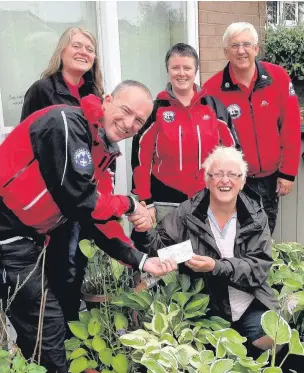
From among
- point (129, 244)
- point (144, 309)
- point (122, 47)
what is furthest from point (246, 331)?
point (122, 47)

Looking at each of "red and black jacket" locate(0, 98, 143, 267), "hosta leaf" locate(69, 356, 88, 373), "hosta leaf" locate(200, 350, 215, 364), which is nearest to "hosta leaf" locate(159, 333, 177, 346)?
"hosta leaf" locate(200, 350, 215, 364)

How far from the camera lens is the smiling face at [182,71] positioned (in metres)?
2.97

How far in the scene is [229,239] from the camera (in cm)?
257

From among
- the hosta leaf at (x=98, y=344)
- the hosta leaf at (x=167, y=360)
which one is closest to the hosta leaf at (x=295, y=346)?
the hosta leaf at (x=167, y=360)

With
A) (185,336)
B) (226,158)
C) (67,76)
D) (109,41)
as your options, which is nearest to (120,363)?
(185,336)

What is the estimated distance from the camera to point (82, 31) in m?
2.80

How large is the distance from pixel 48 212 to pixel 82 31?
1182mm

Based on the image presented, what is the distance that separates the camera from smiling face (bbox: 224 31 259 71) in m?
3.20

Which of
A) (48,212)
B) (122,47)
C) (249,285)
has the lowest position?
(249,285)

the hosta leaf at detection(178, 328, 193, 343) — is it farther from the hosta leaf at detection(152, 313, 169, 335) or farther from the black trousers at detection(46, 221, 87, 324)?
the black trousers at detection(46, 221, 87, 324)

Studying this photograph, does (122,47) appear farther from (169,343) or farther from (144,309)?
(169,343)

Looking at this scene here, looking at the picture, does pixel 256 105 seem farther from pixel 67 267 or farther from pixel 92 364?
pixel 92 364

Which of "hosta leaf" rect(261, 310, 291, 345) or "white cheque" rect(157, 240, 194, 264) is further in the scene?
"white cheque" rect(157, 240, 194, 264)

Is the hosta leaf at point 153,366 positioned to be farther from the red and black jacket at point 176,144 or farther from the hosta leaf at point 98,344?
the red and black jacket at point 176,144
